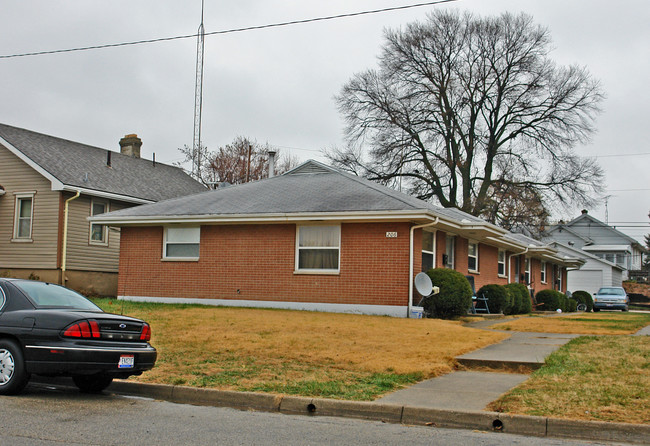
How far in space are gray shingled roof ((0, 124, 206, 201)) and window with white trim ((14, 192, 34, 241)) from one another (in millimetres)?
1615

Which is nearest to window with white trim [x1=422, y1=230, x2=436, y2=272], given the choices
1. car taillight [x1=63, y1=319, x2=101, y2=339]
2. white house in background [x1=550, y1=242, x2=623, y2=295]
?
car taillight [x1=63, y1=319, x2=101, y2=339]

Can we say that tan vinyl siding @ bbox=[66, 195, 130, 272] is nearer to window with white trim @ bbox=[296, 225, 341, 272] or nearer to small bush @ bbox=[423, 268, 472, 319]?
window with white trim @ bbox=[296, 225, 341, 272]

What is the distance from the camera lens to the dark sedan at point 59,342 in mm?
8141

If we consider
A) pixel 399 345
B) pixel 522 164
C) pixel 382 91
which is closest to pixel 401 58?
pixel 382 91

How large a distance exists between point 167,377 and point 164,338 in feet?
11.0

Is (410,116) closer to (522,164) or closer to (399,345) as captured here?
(522,164)

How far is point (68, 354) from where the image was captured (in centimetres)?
810

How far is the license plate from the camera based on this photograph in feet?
27.6

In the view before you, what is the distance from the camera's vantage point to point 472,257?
2509cm

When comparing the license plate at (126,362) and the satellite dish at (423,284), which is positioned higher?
the satellite dish at (423,284)

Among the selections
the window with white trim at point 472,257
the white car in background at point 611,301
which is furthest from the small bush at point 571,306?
the window with white trim at point 472,257

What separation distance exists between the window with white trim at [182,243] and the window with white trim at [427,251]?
6857mm

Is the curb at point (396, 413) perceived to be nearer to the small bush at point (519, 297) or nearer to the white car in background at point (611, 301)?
the small bush at point (519, 297)

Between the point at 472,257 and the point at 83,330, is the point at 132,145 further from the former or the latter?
the point at 83,330
